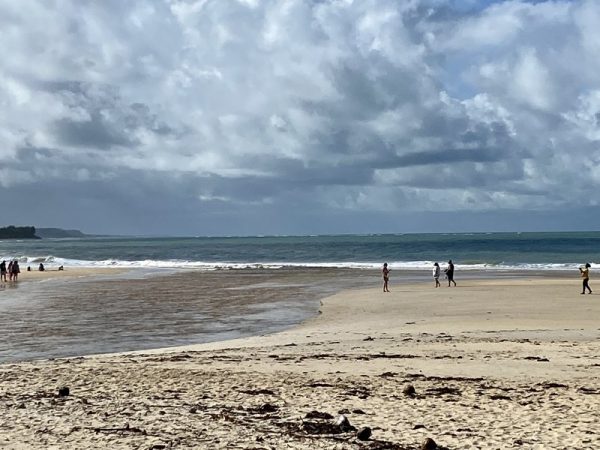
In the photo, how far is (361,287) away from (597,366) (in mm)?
27589

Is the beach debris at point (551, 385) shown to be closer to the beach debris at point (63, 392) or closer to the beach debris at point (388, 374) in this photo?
the beach debris at point (388, 374)

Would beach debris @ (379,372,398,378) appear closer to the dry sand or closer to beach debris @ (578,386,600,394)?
the dry sand

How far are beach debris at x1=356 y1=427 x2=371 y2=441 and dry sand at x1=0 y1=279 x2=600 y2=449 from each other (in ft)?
0.24

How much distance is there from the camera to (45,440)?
817 centimetres

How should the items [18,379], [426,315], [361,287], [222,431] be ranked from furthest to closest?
[361,287]
[426,315]
[18,379]
[222,431]

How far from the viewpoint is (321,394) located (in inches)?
417

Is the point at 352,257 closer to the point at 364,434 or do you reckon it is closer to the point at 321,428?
the point at 321,428

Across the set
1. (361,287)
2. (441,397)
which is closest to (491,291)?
(361,287)

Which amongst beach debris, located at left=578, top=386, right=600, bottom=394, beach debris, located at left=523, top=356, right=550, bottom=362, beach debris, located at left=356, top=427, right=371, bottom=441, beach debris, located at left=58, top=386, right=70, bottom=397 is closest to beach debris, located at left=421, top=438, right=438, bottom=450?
beach debris, located at left=356, top=427, right=371, bottom=441

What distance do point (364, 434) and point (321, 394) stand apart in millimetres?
2470

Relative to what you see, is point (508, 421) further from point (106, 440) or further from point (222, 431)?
point (106, 440)

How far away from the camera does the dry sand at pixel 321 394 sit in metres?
8.25

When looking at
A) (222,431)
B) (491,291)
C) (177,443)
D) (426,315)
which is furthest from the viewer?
(491,291)

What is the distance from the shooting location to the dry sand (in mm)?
8250
